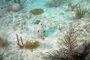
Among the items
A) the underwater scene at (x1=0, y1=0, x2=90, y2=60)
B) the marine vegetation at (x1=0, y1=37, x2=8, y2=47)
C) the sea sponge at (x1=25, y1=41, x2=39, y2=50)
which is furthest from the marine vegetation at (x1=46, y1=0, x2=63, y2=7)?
the marine vegetation at (x1=0, y1=37, x2=8, y2=47)

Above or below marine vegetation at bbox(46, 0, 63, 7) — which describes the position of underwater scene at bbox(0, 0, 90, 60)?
below

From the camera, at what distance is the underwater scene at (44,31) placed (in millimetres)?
3415

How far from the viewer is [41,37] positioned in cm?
500

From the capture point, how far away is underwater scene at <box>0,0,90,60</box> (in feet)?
11.2

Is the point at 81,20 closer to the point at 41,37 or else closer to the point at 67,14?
the point at 67,14

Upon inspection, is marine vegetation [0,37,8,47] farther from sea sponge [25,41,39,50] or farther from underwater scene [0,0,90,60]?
sea sponge [25,41,39,50]

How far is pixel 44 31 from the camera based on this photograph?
15.9 feet

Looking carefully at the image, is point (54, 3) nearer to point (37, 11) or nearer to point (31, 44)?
point (37, 11)

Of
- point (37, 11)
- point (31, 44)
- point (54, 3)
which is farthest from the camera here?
point (54, 3)

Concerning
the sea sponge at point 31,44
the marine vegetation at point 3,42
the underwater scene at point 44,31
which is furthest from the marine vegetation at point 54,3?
the marine vegetation at point 3,42

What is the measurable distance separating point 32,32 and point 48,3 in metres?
3.78

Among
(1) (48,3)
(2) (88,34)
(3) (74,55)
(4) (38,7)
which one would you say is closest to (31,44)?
(3) (74,55)

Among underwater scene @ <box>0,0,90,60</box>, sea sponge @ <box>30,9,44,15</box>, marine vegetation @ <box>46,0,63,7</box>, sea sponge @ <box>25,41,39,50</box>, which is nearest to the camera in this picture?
underwater scene @ <box>0,0,90,60</box>

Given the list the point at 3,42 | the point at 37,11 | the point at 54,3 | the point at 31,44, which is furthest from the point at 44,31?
the point at 54,3
